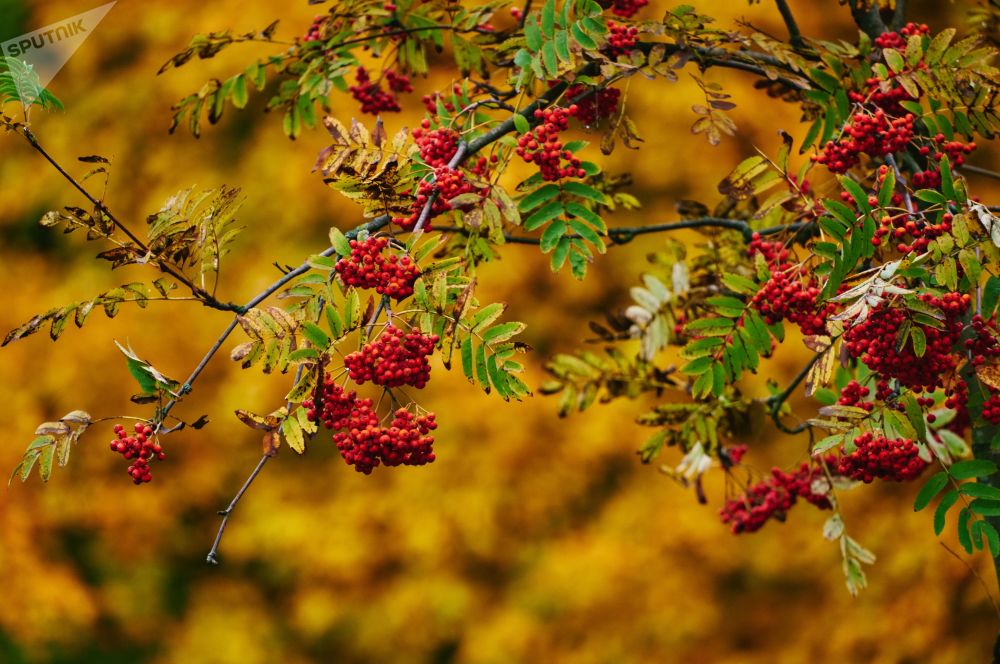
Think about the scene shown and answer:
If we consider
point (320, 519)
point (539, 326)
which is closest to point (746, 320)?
point (539, 326)

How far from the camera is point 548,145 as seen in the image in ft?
6.31

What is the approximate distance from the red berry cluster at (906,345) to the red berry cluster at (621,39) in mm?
722

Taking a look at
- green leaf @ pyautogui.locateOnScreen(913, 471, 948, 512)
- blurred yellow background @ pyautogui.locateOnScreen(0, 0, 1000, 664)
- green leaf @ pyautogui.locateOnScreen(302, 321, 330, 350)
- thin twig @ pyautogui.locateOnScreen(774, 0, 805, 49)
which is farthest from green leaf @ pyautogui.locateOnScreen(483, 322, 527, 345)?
blurred yellow background @ pyautogui.locateOnScreen(0, 0, 1000, 664)

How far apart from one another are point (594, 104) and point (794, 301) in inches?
22.6

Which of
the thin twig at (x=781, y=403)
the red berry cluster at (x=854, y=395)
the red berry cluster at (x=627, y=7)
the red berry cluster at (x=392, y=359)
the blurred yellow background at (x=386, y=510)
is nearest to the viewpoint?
the red berry cluster at (x=392, y=359)

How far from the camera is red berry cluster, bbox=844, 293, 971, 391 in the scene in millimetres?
1702

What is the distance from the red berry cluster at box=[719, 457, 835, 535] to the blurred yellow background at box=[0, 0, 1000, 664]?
1872 mm

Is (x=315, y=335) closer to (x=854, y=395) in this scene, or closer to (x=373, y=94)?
(x=854, y=395)

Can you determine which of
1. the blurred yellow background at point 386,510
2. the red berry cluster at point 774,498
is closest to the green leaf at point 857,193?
the red berry cluster at point 774,498

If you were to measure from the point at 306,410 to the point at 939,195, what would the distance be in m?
1.12

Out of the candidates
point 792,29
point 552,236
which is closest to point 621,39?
point 552,236

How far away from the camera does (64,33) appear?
16.4 feet

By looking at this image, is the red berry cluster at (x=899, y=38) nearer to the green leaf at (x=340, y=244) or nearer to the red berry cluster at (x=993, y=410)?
the red berry cluster at (x=993, y=410)

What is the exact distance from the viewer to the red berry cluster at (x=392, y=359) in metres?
1.65
